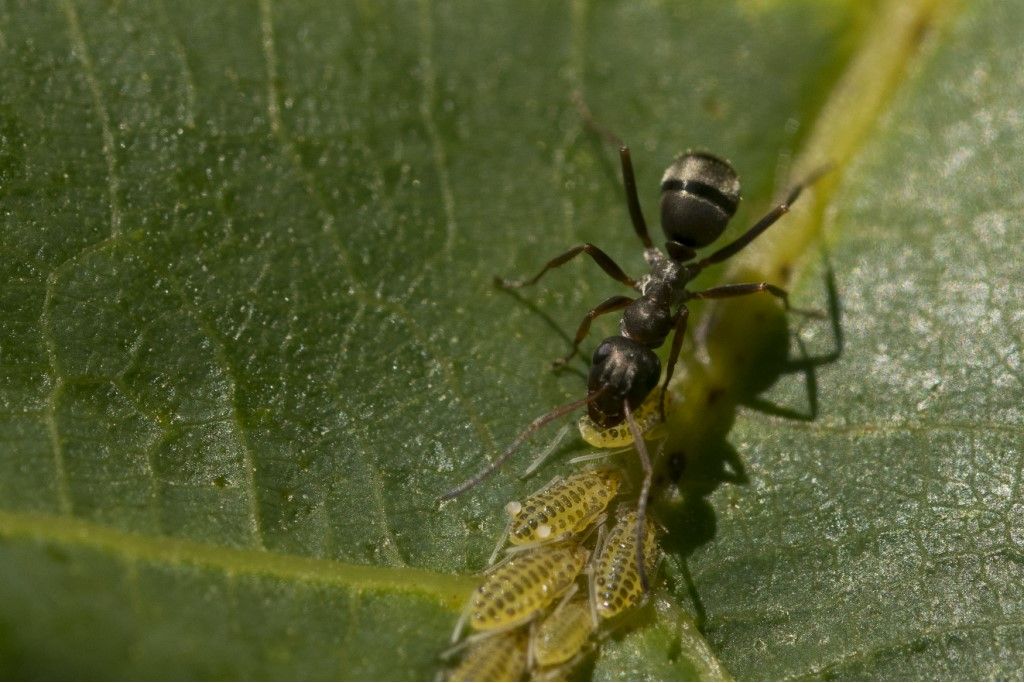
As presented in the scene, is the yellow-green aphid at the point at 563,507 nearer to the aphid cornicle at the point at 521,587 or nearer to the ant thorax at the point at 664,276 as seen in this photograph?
the aphid cornicle at the point at 521,587

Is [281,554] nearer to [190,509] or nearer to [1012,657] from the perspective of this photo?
[190,509]

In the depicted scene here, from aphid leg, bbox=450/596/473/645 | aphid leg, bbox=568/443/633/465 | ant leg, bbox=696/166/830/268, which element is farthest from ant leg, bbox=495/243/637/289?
aphid leg, bbox=450/596/473/645

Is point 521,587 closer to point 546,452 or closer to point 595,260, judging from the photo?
point 546,452

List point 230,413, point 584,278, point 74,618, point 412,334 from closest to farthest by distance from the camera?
point 74,618 → point 230,413 → point 412,334 → point 584,278

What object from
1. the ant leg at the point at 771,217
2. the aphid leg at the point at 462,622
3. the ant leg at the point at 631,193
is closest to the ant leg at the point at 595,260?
the ant leg at the point at 631,193

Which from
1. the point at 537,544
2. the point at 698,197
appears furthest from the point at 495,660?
the point at 698,197

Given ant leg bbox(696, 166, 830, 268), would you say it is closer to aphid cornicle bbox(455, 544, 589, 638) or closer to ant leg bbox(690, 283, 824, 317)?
ant leg bbox(690, 283, 824, 317)

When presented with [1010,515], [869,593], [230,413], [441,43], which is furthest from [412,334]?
[1010,515]
